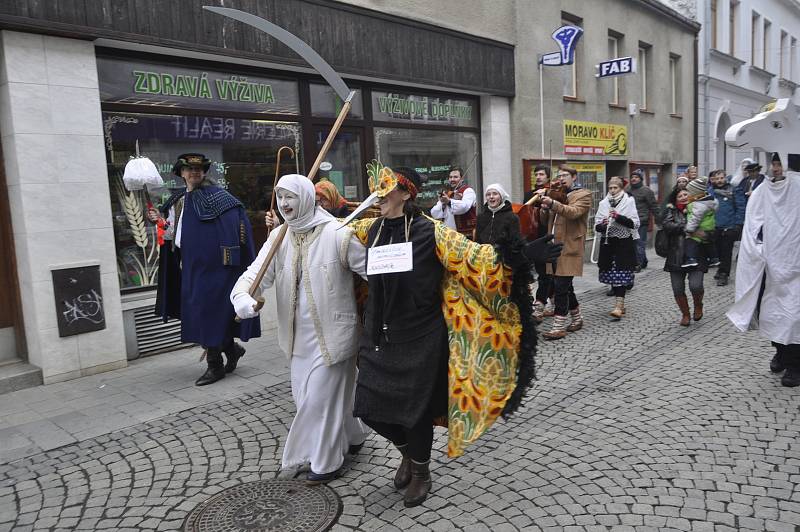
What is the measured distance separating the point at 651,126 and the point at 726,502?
15199 mm

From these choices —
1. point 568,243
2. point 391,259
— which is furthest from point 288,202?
point 568,243

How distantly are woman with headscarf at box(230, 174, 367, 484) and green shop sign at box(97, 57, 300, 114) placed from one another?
13.3 ft

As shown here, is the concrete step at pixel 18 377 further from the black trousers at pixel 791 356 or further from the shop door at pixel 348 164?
the black trousers at pixel 791 356

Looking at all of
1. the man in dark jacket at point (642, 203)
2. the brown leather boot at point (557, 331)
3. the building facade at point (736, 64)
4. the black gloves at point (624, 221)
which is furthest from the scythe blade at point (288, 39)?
the building facade at point (736, 64)

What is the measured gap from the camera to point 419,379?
3291mm

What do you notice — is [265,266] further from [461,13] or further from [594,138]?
[594,138]

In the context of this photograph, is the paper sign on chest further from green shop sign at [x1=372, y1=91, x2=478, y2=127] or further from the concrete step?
green shop sign at [x1=372, y1=91, x2=478, y2=127]

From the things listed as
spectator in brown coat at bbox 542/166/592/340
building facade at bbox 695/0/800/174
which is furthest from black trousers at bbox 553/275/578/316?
building facade at bbox 695/0/800/174

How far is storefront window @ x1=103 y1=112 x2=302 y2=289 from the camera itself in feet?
22.2

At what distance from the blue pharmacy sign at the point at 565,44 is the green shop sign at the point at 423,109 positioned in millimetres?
1751

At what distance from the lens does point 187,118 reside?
7.28 metres

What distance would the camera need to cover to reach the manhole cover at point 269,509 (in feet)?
10.8

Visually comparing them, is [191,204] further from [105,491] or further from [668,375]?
[668,375]

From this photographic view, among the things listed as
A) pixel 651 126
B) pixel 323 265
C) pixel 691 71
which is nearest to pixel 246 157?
pixel 323 265
